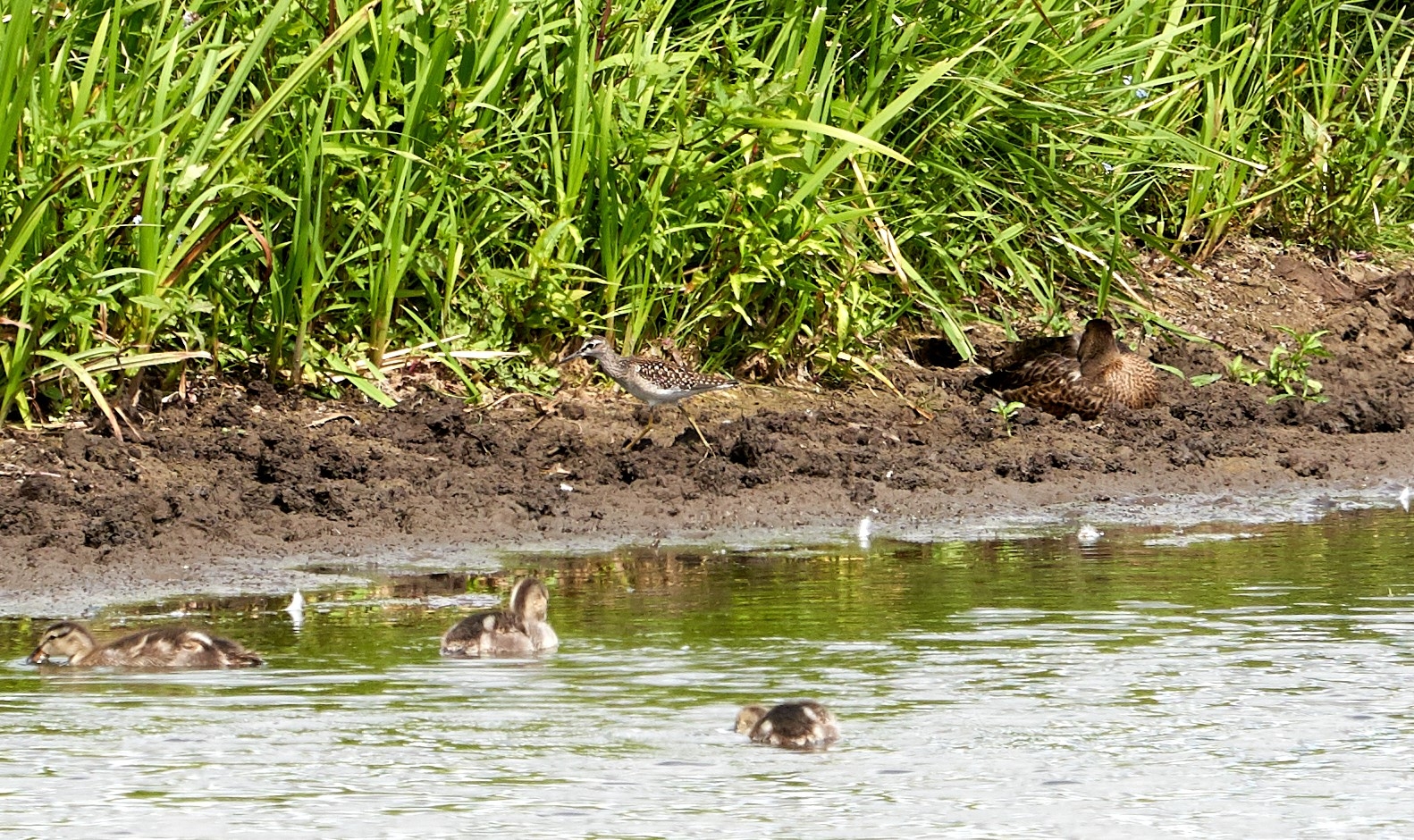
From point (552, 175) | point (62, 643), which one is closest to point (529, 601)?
point (62, 643)

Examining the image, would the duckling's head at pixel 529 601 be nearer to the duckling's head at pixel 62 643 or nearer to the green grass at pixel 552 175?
the duckling's head at pixel 62 643

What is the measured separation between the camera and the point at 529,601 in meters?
7.75

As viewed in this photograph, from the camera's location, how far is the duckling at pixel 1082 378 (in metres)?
12.2

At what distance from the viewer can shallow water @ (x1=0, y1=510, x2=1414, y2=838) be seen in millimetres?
5707

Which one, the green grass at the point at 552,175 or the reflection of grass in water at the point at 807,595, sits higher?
the green grass at the point at 552,175

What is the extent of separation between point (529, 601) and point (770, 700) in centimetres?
119

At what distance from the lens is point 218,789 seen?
587cm

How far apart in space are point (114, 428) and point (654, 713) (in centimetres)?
399

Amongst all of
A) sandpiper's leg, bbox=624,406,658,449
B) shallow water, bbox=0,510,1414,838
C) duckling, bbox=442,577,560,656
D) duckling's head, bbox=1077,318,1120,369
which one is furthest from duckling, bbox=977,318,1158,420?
duckling, bbox=442,577,560,656

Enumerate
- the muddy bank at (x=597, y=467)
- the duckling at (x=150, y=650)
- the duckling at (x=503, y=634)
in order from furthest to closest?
the muddy bank at (x=597, y=467), the duckling at (x=503, y=634), the duckling at (x=150, y=650)

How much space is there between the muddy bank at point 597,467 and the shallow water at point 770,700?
2.19 feet

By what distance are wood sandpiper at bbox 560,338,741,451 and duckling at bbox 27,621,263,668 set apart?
3.84m

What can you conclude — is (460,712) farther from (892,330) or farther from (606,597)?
(892,330)

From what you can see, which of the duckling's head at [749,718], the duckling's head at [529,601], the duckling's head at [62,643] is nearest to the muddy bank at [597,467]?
the duckling's head at [62,643]
